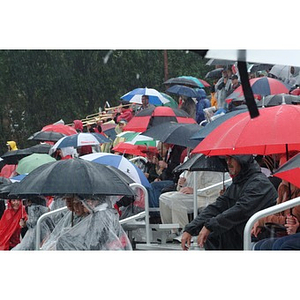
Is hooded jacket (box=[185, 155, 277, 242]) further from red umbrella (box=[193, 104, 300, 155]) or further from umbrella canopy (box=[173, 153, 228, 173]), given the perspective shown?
umbrella canopy (box=[173, 153, 228, 173])

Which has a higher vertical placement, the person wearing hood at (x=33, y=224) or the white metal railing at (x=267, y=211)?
the white metal railing at (x=267, y=211)

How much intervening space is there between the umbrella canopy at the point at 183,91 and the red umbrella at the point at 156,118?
3.15 meters

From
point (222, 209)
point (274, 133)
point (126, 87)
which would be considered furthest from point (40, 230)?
point (126, 87)

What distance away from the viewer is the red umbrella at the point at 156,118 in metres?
13.7

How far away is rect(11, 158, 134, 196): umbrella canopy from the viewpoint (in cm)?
659

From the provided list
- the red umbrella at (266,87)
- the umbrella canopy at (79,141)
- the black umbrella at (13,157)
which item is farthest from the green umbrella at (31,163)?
the red umbrella at (266,87)

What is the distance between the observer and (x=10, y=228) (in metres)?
10.7

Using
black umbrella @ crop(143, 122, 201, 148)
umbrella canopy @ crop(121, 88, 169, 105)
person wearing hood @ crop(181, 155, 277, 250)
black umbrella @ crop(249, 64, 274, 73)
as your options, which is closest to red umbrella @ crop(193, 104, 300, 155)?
person wearing hood @ crop(181, 155, 277, 250)

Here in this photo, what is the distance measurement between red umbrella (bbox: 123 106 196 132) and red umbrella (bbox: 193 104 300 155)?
6378 mm

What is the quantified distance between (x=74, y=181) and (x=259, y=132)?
1.50 m

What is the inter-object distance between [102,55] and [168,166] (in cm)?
2449

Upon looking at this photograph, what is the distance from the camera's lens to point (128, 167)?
918cm

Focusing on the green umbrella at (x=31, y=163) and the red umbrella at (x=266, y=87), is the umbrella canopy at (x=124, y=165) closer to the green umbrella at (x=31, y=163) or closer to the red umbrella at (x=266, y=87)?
the green umbrella at (x=31, y=163)

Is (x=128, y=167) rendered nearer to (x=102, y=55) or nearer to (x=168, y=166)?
(x=168, y=166)
